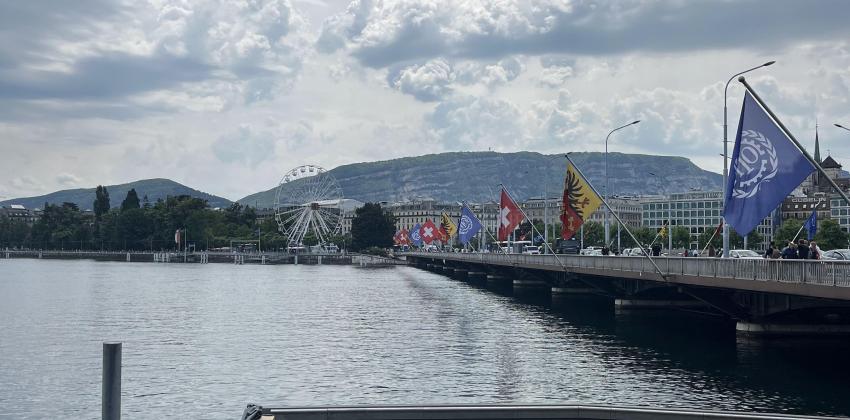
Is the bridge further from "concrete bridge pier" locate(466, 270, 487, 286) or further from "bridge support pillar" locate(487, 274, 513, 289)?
"concrete bridge pier" locate(466, 270, 487, 286)

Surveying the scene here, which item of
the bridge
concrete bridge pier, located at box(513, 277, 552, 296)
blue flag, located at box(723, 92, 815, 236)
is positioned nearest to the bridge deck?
the bridge

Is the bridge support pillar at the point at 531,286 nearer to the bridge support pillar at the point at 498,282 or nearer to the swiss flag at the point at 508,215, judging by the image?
the bridge support pillar at the point at 498,282

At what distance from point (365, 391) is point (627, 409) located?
21220 millimetres

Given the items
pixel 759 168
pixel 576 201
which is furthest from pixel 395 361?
pixel 576 201

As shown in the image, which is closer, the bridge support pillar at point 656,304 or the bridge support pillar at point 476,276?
the bridge support pillar at point 656,304

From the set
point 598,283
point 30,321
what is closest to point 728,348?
point 598,283

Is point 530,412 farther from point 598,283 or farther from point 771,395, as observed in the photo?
point 598,283

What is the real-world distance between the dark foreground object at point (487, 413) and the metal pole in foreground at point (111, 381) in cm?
320

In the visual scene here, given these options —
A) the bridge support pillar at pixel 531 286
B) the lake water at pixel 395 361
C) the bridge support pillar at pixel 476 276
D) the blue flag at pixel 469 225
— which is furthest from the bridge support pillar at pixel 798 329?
the bridge support pillar at pixel 476 276

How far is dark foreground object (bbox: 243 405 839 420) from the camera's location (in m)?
17.2

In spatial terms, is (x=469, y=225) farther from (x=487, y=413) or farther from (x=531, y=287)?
(x=487, y=413)

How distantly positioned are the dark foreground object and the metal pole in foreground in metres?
3.20

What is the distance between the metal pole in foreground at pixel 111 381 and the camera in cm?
1394

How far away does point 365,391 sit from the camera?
37844mm
